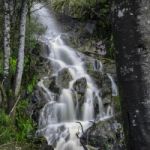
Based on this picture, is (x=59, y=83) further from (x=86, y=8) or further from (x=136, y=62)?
(x=136, y=62)

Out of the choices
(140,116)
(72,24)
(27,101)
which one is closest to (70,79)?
(27,101)

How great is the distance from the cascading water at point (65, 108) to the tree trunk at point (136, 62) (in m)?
8.41

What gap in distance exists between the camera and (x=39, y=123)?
1120 cm

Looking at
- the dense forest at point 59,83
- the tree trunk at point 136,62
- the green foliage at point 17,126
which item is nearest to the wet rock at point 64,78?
the dense forest at point 59,83

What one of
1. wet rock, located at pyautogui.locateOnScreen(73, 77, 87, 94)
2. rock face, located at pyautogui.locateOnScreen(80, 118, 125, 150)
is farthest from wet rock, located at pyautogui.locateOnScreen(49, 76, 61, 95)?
rock face, located at pyautogui.locateOnScreen(80, 118, 125, 150)

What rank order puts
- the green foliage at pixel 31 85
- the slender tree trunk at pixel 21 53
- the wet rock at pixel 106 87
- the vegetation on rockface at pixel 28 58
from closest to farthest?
the vegetation on rockface at pixel 28 58
the slender tree trunk at pixel 21 53
the green foliage at pixel 31 85
the wet rock at pixel 106 87

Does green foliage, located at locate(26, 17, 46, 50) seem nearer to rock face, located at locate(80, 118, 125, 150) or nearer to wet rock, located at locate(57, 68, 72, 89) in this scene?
wet rock, located at locate(57, 68, 72, 89)

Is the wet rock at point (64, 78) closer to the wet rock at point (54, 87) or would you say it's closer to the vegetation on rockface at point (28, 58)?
the wet rock at point (54, 87)

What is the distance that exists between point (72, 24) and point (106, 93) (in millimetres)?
5845

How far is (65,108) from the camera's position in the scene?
11.8 meters

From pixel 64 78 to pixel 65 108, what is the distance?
4.67 feet

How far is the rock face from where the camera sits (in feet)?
31.7

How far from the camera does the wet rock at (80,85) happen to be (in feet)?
40.4

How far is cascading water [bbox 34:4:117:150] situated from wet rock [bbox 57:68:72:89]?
112mm
